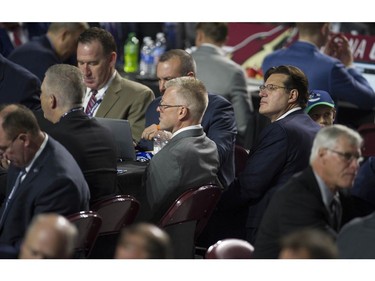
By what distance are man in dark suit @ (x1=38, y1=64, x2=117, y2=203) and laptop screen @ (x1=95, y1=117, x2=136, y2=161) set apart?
46 cm

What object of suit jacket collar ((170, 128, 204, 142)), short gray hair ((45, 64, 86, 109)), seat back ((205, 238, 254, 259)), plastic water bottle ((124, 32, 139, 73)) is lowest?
plastic water bottle ((124, 32, 139, 73))

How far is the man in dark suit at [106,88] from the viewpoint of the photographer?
20.3 ft

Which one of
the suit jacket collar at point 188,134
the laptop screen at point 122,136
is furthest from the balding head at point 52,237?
the laptop screen at point 122,136

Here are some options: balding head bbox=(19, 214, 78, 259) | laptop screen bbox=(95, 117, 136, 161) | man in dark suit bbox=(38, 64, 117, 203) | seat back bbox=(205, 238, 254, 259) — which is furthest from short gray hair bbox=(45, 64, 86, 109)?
balding head bbox=(19, 214, 78, 259)

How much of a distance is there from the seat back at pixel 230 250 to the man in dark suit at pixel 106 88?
2.34 m

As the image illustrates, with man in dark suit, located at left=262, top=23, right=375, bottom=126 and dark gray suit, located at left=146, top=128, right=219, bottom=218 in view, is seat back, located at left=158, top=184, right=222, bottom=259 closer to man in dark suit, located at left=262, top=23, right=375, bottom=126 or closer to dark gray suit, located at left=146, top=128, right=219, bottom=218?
dark gray suit, located at left=146, top=128, right=219, bottom=218

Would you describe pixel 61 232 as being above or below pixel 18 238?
above

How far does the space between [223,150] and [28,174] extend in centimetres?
160

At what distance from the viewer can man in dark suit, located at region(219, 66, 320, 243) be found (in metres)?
5.00

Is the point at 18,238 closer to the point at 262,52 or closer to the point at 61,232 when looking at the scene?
the point at 61,232

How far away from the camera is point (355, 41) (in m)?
8.70

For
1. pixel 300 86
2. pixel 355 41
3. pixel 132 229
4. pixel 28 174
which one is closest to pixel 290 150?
pixel 300 86

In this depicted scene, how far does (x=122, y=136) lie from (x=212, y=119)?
591 mm
